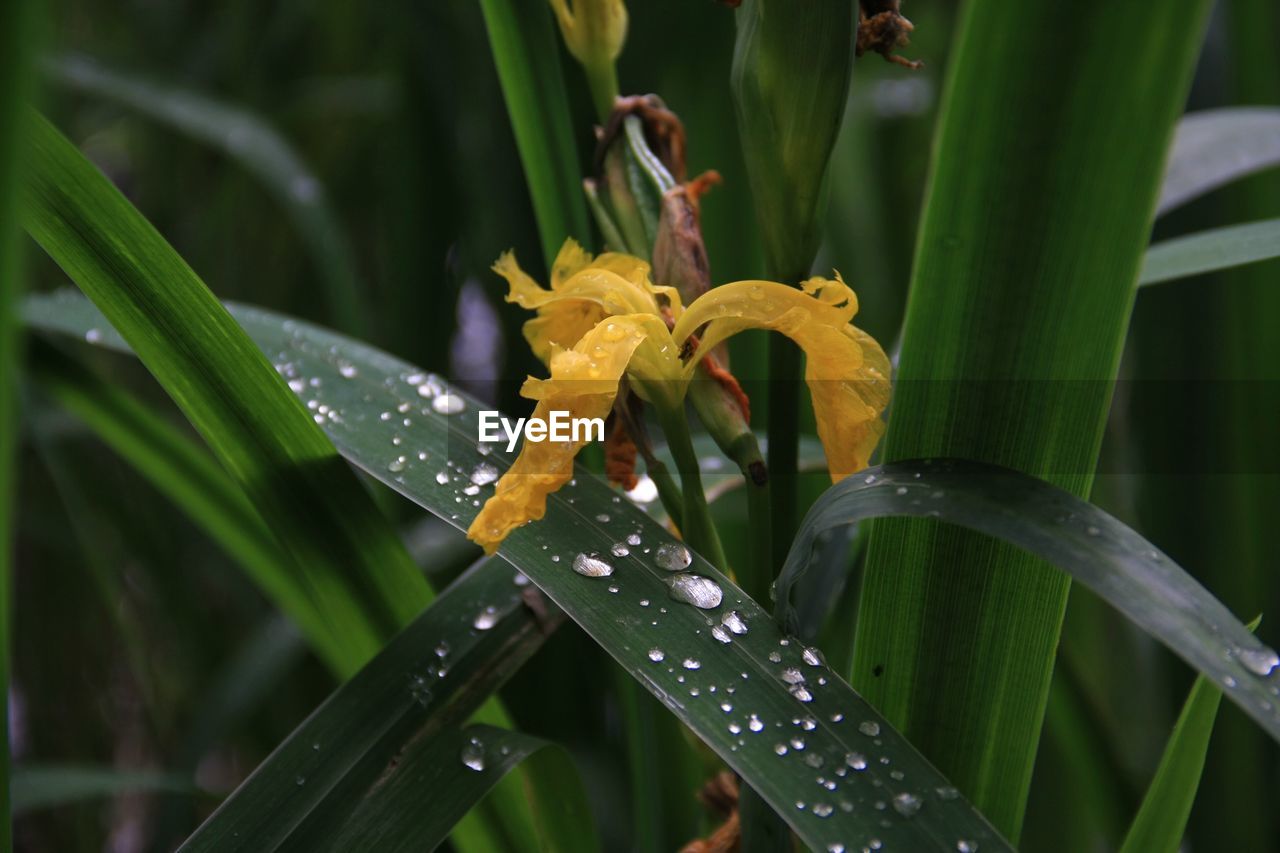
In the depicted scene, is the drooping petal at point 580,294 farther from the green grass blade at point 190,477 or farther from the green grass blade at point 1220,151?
the green grass blade at point 1220,151

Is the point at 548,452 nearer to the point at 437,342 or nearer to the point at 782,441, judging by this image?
the point at 782,441

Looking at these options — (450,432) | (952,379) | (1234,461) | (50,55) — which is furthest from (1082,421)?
(50,55)

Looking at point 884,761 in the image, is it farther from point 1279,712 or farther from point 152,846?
point 152,846

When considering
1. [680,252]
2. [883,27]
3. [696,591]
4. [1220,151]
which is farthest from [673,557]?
[1220,151]

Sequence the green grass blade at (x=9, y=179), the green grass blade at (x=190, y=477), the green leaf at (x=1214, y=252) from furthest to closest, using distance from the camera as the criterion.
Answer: the green grass blade at (x=190, y=477), the green leaf at (x=1214, y=252), the green grass blade at (x=9, y=179)

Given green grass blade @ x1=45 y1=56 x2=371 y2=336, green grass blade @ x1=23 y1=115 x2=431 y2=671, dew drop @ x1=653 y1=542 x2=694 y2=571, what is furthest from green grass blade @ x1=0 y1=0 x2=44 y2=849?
green grass blade @ x1=45 y1=56 x2=371 y2=336

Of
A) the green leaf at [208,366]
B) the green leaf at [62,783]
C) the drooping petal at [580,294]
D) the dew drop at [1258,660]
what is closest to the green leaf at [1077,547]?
the dew drop at [1258,660]

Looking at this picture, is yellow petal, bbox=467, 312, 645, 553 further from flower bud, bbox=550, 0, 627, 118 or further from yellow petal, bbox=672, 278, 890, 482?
flower bud, bbox=550, 0, 627, 118
